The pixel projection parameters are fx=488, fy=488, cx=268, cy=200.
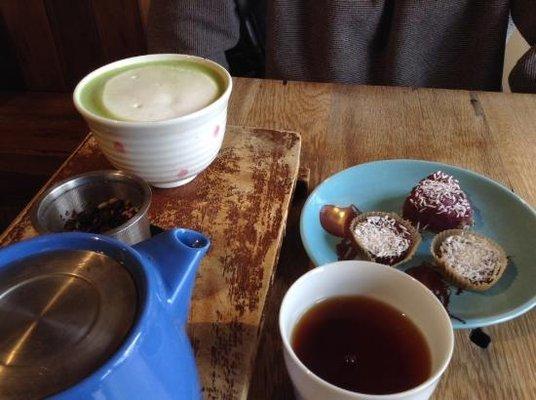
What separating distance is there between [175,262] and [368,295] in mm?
219

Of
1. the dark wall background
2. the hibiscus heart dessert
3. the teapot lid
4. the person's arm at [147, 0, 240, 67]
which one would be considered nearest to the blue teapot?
the teapot lid

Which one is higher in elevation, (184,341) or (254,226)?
(184,341)

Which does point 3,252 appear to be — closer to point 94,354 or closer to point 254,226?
point 94,354

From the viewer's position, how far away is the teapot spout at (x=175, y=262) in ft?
1.34

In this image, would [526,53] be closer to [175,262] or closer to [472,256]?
[472,256]

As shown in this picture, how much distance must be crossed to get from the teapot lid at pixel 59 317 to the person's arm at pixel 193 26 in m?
0.97

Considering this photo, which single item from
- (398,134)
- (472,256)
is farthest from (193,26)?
(472,256)

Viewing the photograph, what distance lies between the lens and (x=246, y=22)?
Answer: 136 centimetres

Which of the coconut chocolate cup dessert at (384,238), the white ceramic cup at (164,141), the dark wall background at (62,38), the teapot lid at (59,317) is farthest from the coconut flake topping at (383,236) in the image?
the dark wall background at (62,38)

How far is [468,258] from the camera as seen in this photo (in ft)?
2.10

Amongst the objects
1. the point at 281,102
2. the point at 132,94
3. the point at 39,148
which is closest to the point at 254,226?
the point at 132,94

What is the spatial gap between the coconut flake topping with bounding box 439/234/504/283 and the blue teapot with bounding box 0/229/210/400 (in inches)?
15.2

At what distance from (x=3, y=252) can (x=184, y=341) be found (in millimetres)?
158

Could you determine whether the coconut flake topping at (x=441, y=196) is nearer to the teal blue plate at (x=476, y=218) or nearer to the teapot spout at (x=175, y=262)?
the teal blue plate at (x=476, y=218)
